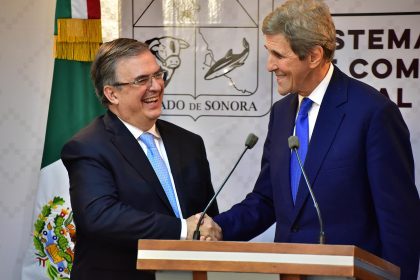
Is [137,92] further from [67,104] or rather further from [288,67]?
[67,104]

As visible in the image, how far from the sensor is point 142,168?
307 cm

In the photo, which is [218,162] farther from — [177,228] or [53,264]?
[177,228]

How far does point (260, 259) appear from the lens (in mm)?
2191

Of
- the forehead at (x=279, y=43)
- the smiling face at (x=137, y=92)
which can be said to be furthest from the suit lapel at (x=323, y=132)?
the smiling face at (x=137, y=92)

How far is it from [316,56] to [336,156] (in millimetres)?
365

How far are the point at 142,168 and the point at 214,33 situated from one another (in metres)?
1.45

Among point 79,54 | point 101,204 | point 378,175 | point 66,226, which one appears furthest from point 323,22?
point 66,226

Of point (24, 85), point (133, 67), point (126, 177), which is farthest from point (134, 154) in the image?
point (24, 85)

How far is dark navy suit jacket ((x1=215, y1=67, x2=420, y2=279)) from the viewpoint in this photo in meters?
2.81

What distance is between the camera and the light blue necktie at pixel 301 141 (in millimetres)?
2990

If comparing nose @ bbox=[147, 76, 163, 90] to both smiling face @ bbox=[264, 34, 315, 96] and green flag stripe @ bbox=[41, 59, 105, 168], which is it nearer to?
smiling face @ bbox=[264, 34, 315, 96]

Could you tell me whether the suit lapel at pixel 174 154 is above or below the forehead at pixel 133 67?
below

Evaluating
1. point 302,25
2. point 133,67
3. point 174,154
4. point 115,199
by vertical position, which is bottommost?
point 115,199

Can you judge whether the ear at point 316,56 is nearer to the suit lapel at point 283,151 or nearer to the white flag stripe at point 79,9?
the suit lapel at point 283,151
